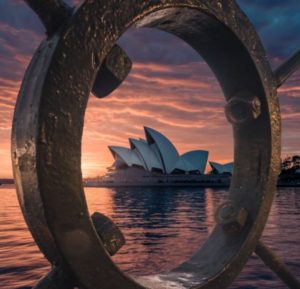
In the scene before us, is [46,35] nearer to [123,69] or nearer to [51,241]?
[123,69]

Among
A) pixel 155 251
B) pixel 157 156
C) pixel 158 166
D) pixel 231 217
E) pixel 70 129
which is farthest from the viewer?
pixel 158 166

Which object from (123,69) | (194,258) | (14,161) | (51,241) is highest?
(123,69)

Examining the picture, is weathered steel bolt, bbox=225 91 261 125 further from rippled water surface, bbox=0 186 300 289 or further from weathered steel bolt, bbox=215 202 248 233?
rippled water surface, bbox=0 186 300 289

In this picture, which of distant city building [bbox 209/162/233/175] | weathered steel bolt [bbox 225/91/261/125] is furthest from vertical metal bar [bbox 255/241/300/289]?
distant city building [bbox 209/162/233/175]

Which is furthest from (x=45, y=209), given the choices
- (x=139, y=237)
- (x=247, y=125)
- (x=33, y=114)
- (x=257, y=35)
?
(x=139, y=237)

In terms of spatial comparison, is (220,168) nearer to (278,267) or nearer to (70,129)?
(278,267)

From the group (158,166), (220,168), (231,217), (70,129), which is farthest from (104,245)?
(220,168)

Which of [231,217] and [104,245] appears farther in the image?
[231,217]
